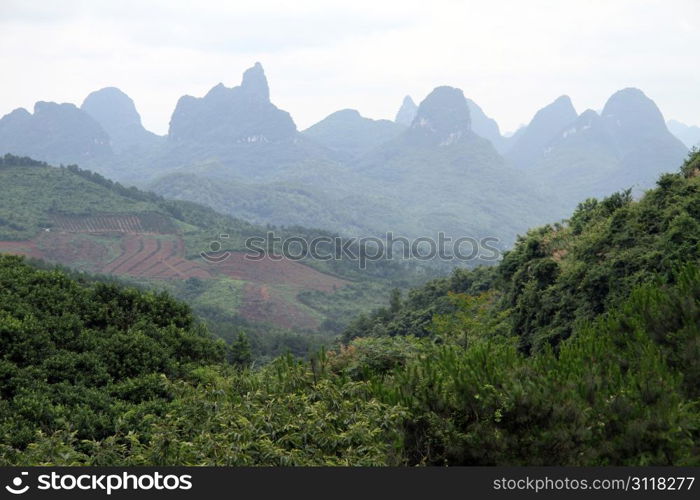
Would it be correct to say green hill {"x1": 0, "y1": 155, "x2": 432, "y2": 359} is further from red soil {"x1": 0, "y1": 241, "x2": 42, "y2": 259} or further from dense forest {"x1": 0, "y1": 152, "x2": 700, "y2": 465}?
dense forest {"x1": 0, "y1": 152, "x2": 700, "y2": 465}

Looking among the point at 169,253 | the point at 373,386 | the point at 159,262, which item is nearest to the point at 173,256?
the point at 169,253

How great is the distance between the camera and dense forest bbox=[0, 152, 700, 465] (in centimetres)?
793

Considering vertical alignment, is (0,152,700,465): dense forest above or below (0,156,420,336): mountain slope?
above

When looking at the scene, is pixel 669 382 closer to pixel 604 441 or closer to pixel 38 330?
pixel 604 441

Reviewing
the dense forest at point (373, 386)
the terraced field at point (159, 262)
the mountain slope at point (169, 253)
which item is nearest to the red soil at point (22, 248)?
the terraced field at point (159, 262)

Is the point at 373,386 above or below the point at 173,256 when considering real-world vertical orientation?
above

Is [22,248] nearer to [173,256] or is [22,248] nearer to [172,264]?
[172,264]

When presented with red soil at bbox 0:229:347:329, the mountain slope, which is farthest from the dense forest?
red soil at bbox 0:229:347:329

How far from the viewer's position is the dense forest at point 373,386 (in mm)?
7930

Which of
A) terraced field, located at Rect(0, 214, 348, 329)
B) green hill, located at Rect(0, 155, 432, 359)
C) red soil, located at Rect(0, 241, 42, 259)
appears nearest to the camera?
green hill, located at Rect(0, 155, 432, 359)

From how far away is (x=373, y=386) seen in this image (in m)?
10.1

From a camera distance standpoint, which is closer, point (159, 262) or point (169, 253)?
point (159, 262)

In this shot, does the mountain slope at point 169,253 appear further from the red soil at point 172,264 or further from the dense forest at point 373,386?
the dense forest at point 373,386

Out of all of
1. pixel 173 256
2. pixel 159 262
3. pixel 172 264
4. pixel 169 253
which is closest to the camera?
pixel 172 264
